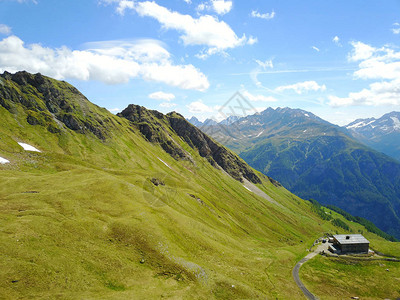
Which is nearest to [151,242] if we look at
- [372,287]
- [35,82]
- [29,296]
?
[29,296]

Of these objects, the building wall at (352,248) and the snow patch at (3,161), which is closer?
the building wall at (352,248)

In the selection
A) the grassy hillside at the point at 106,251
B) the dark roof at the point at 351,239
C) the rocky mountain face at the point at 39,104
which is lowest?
the dark roof at the point at 351,239

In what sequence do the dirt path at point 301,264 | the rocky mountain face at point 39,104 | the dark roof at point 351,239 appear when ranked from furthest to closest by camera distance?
the rocky mountain face at point 39,104 → the dark roof at point 351,239 → the dirt path at point 301,264

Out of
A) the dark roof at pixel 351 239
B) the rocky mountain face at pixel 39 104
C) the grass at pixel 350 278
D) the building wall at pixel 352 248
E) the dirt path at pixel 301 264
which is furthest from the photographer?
the rocky mountain face at pixel 39 104

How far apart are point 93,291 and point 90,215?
24.1 metres

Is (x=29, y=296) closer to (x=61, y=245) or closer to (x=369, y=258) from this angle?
(x=61, y=245)

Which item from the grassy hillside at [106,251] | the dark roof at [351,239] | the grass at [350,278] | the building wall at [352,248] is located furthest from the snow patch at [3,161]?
the building wall at [352,248]

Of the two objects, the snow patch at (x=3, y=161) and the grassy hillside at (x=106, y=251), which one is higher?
the snow patch at (x=3, y=161)

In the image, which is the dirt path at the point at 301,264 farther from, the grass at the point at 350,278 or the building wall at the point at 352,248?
the building wall at the point at 352,248

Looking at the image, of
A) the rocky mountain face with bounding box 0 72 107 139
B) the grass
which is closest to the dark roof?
the grass

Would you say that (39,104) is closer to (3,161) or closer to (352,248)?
(3,161)

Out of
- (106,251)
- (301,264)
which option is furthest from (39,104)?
(301,264)

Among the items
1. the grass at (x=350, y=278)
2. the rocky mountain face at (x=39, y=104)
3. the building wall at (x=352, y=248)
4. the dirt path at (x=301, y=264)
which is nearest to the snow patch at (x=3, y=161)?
the rocky mountain face at (x=39, y=104)

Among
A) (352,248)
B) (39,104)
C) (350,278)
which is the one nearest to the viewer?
(350,278)
